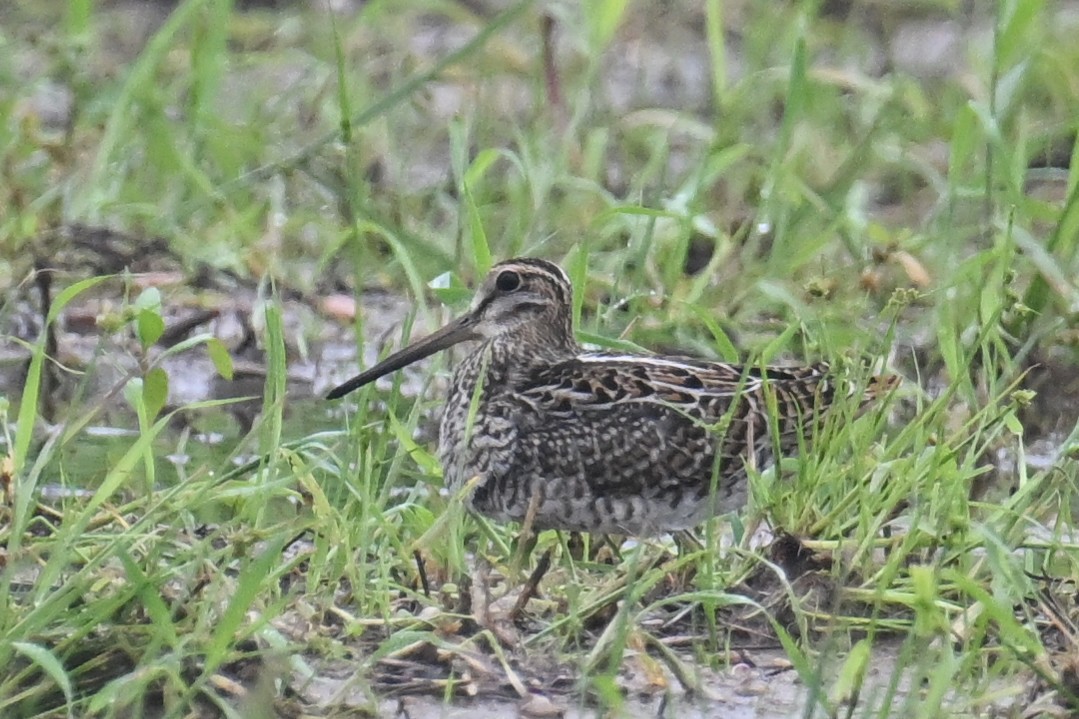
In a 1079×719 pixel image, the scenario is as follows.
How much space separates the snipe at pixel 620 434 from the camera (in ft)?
14.5

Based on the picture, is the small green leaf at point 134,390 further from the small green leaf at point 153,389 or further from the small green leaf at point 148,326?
the small green leaf at point 148,326

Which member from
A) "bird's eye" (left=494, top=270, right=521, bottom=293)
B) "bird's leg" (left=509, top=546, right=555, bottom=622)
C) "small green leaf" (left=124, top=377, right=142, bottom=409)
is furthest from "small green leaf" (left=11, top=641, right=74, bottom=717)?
"bird's eye" (left=494, top=270, right=521, bottom=293)

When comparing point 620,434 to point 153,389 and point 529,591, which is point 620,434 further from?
point 153,389

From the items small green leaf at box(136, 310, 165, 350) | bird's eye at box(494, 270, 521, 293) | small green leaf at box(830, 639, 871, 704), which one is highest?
small green leaf at box(136, 310, 165, 350)

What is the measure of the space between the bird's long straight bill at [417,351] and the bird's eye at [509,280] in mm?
121

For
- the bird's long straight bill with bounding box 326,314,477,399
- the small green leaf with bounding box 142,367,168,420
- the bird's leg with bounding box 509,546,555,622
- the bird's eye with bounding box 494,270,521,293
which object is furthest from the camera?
the bird's eye with bounding box 494,270,521,293

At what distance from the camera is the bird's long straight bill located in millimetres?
4861

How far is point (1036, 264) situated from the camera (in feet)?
17.9

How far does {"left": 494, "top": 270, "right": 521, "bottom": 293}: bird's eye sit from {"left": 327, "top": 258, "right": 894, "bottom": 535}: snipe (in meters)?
0.21

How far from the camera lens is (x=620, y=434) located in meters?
4.52

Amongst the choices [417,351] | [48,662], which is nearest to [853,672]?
[48,662]

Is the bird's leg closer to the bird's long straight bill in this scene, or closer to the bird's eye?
the bird's long straight bill

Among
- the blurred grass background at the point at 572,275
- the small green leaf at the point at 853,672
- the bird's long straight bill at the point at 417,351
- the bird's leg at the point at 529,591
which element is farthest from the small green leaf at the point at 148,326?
the small green leaf at the point at 853,672

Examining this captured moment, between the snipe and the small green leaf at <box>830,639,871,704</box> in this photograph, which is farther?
the snipe
